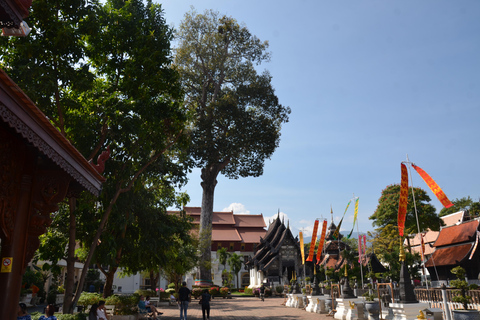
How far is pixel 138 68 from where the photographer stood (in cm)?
1125

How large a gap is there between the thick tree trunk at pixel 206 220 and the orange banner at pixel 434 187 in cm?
2455

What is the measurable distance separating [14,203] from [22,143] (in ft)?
3.15

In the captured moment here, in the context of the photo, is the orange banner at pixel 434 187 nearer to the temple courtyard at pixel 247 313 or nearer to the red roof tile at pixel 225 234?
the temple courtyard at pixel 247 313

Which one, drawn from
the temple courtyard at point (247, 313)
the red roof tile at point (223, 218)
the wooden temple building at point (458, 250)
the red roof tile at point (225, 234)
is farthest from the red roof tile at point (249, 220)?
the temple courtyard at point (247, 313)

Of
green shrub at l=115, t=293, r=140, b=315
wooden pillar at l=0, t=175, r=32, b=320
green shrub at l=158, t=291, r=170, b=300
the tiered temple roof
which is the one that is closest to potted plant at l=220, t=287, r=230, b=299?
the tiered temple roof

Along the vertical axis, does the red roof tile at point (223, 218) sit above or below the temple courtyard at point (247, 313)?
above

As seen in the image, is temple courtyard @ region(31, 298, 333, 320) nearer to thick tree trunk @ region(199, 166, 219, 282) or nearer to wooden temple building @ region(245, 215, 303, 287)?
thick tree trunk @ region(199, 166, 219, 282)

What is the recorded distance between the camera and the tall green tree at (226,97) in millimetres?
33875

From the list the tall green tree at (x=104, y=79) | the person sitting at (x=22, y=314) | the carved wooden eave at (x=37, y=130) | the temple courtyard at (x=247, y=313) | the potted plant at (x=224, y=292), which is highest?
the tall green tree at (x=104, y=79)

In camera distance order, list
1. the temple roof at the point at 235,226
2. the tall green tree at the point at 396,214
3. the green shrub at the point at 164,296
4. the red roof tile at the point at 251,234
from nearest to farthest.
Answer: the green shrub at the point at 164,296 → the tall green tree at the point at 396,214 → the temple roof at the point at 235,226 → the red roof tile at the point at 251,234

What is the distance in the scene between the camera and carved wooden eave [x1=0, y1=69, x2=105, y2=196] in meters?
4.00

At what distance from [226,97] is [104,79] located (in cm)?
2146

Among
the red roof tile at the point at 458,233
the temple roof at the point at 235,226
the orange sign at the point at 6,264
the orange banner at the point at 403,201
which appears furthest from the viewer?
the temple roof at the point at 235,226

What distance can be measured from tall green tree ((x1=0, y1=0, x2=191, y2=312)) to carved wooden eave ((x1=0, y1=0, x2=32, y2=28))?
5.55 meters
